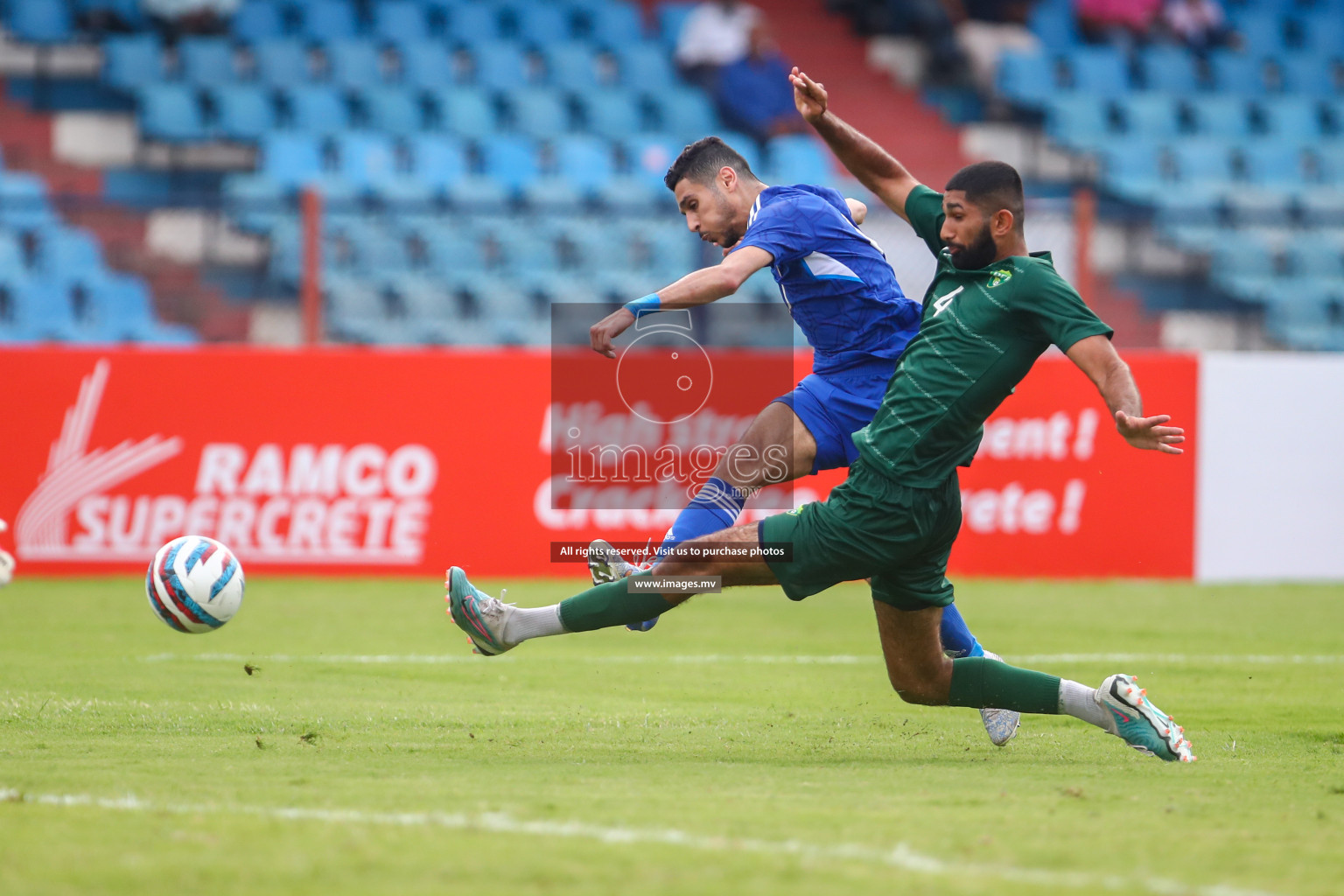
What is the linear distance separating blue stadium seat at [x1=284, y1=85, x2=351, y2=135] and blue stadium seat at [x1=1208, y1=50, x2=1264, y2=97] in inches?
464

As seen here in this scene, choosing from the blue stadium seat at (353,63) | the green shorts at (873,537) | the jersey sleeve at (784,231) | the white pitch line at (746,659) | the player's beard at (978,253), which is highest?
the blue stadium seat at (353,63)

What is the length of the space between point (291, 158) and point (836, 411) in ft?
36.6

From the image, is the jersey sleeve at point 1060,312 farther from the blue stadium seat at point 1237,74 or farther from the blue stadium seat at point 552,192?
the blue stadium seat at point 1237,74

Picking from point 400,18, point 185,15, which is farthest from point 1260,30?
point 185,15

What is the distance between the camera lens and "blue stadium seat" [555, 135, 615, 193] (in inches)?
658

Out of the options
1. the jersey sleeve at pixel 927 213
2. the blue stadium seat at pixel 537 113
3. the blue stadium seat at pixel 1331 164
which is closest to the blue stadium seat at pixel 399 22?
the blue stadium seat at pixel 537 113

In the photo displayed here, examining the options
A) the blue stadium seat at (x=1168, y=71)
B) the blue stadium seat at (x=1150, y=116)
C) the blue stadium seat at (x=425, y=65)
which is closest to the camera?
the blue stadium seat at (x=425, y=65)

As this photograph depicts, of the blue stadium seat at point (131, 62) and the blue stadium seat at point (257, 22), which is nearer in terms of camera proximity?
the blue stadium seat at point (131, 62)

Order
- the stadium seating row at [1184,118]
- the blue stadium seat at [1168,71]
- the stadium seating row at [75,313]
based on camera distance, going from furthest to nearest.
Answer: the blue stadium seat at [1168,71] < the stadium seating row at [1184,118] < the stadium seating row at [75,313]

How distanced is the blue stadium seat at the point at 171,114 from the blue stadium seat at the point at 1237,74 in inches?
524

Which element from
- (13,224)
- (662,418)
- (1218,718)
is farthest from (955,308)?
(13,224)

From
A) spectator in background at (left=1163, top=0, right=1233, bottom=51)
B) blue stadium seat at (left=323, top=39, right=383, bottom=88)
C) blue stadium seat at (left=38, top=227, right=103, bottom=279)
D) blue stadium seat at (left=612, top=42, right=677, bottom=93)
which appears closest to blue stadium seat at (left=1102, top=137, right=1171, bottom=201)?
spectator in background at (left=1163, top=0, right=1233, bottom=51)

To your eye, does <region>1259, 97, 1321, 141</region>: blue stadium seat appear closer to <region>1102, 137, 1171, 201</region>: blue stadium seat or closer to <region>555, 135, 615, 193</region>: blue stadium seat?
<region>1102, 137, 1171, 201</region>: blue stadium seat

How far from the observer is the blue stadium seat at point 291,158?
624 inches
